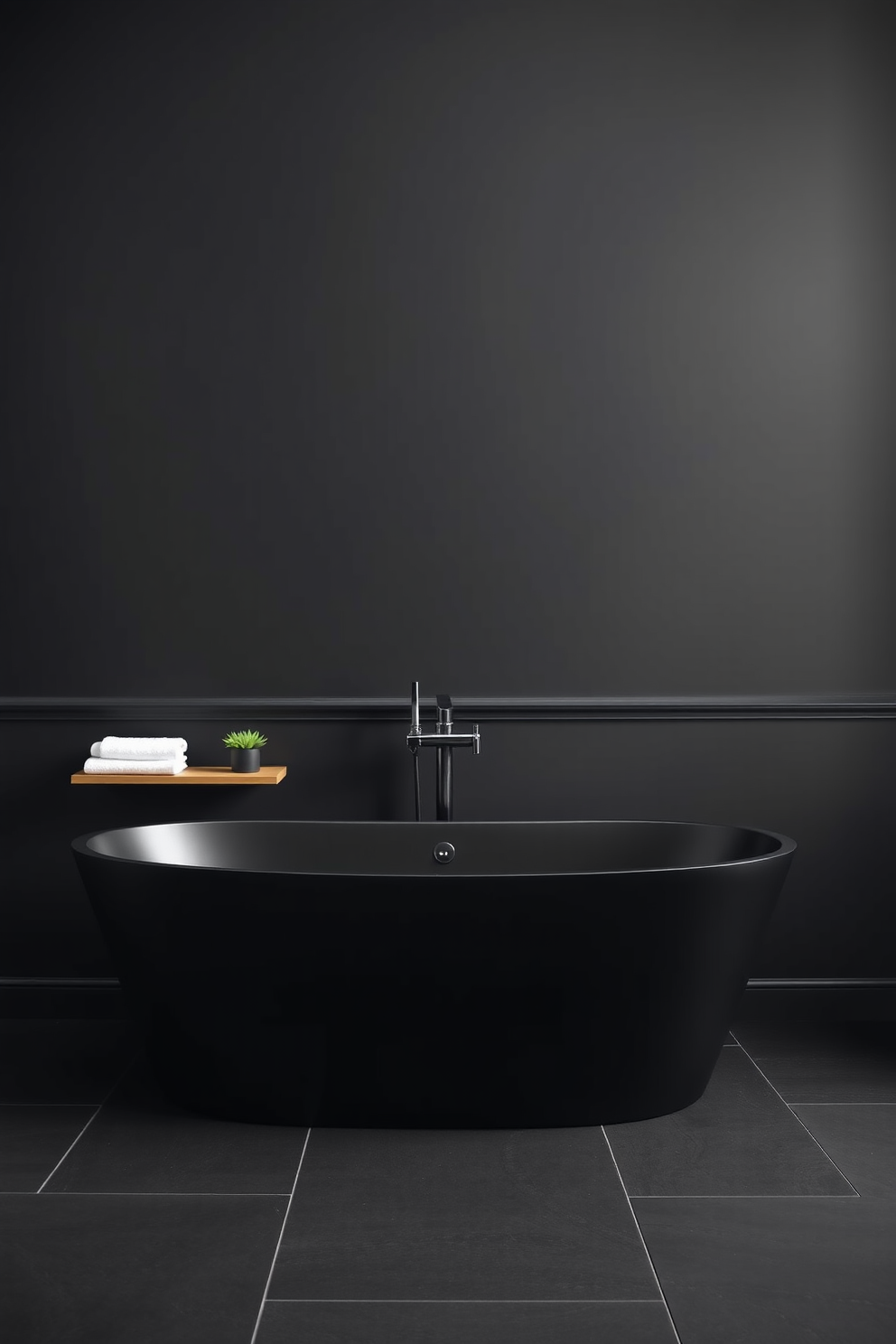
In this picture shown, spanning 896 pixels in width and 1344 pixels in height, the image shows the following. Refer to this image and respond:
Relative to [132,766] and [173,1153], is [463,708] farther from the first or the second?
[173,1153]

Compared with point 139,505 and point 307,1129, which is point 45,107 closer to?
point 139,505

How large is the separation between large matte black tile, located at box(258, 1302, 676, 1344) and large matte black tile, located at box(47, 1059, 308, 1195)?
398 mm

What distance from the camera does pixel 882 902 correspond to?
3.04 meters

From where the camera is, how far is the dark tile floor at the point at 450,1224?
1652 mm

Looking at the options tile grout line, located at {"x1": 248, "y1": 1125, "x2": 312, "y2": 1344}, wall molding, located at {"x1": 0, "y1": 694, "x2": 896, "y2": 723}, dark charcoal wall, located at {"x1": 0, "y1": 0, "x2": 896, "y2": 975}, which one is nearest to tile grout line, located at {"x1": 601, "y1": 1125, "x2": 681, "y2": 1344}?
tile grout line, located at {"x1": 248, "y1": 1125, "x2": 312, "y2": 1344}

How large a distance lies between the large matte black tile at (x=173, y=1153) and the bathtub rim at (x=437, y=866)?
0.52 metres

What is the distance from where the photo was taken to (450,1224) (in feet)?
6.31

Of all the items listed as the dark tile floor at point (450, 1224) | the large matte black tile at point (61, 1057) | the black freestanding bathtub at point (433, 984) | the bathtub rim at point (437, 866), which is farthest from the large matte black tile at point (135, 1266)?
the bathtub rim at point (437, 866)

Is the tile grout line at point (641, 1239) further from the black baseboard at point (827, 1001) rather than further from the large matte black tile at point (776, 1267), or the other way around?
the black baseboard at point (827, 1001)

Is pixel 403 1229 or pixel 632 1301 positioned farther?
pixel 403 1229

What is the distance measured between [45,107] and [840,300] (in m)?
2.20

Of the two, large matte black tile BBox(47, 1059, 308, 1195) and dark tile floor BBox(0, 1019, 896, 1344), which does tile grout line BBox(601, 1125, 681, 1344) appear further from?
large matte black tile BBox(47, 1059, 308, 1195)

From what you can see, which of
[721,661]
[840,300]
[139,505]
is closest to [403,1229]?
[721,661]

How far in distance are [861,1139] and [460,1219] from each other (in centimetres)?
89
